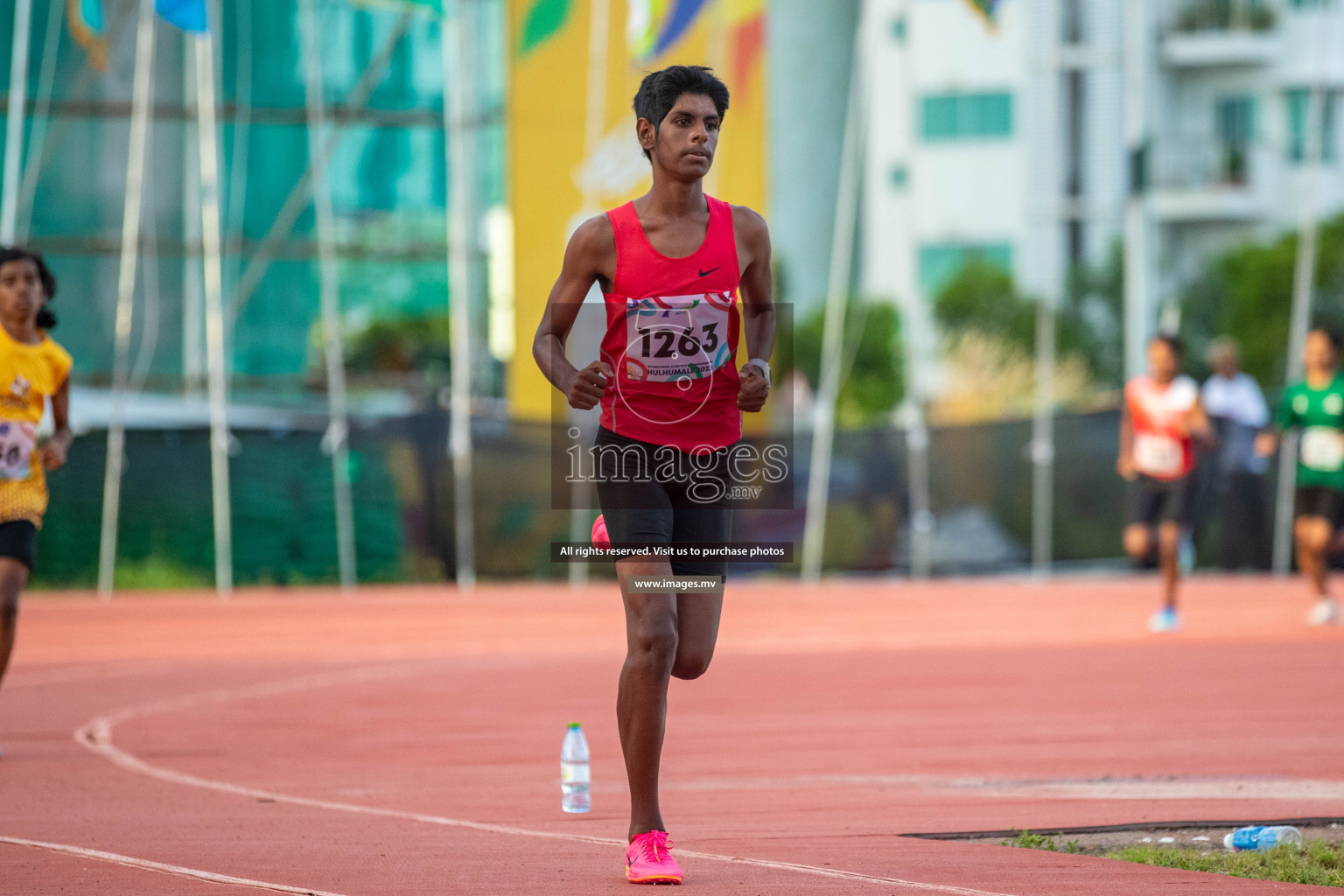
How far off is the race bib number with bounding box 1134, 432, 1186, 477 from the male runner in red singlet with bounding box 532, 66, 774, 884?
31.3 ft

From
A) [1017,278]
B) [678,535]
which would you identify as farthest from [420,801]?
[1017,278]

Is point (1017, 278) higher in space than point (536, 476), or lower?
higher

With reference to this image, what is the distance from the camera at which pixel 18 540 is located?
8312mm

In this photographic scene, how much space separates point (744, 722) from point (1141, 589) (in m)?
10.6

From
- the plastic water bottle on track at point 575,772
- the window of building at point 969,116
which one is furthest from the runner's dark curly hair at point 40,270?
the window of building at point 969,116

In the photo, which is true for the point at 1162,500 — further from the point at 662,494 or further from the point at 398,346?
the point at 398,346

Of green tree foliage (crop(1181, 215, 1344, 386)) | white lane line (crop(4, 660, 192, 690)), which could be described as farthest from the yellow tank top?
green tree foliage (crop(1181, 215, 1344, 386))

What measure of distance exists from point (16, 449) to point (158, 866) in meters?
3.29

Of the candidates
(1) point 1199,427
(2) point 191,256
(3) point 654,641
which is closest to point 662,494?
(3) point 654,641

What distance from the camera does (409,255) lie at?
27.9 m

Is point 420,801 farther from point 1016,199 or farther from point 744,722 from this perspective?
point 1016,199

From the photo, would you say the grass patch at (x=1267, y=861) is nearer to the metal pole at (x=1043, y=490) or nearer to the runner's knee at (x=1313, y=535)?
the runner's knee at (x=1313, y=535)

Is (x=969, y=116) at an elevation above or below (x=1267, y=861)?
above

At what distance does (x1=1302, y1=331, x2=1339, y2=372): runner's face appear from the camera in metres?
14.1
